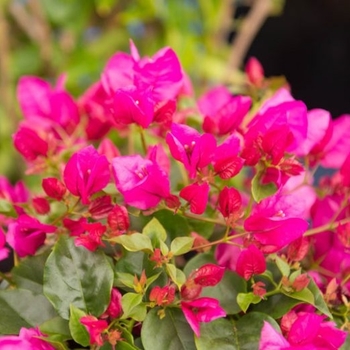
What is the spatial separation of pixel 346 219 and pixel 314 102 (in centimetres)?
165

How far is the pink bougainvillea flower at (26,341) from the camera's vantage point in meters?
0.44

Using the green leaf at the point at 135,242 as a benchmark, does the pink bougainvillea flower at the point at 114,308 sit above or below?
below

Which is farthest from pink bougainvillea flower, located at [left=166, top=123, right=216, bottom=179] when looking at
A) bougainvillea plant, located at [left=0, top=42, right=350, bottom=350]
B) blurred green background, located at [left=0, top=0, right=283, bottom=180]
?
blurred green background, located at [left=0, top=0, right=283, bottom=180]

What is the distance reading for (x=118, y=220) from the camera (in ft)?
1.61

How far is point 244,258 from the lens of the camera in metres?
0.48

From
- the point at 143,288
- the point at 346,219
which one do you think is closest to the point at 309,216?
the point at 346,219

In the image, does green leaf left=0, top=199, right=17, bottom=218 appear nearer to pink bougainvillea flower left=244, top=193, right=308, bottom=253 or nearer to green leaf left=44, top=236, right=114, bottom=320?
green leaf left=44, top=236, right=114, bottom=320

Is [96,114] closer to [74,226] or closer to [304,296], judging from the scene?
[74,226]

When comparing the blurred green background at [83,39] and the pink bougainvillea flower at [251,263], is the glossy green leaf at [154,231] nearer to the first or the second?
the pink bougainvillea flower at [251,263]

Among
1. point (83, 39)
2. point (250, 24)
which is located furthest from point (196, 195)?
point (83, 39)

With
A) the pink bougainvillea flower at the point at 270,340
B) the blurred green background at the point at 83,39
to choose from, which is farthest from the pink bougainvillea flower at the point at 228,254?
the blurred green background at the point at 83,39

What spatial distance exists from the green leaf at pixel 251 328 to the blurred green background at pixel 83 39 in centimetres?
104

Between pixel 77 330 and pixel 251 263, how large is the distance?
0.40ft

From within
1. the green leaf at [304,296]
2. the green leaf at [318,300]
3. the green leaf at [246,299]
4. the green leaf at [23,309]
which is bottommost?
the green leaf at [23,309]
